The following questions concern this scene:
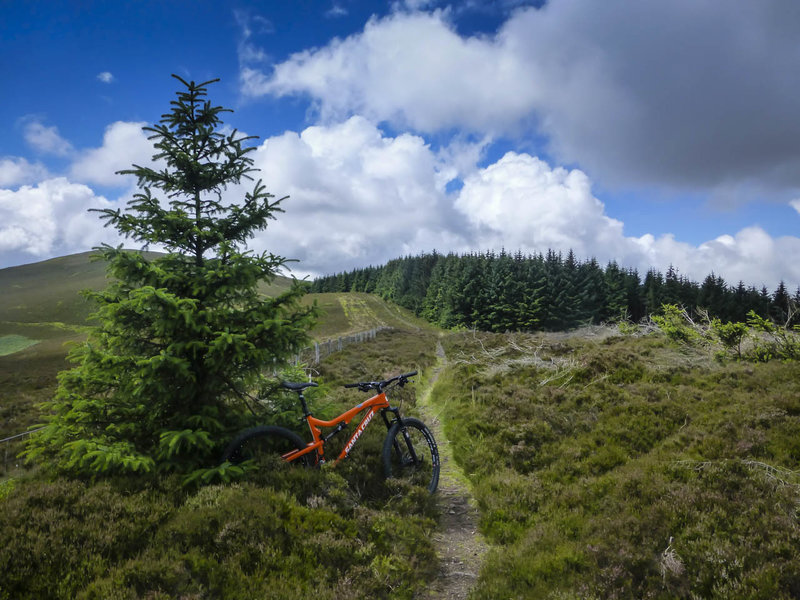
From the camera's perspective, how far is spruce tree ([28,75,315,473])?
5051mm

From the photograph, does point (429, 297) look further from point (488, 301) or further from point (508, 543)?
point (508, 543)

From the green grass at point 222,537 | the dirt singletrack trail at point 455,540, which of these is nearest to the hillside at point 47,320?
the green grass at point 222,537

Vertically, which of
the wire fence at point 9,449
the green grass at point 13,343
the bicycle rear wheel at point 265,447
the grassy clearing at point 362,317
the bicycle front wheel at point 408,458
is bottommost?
the wire fence at point 9,449

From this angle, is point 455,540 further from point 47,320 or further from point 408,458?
point 47,320

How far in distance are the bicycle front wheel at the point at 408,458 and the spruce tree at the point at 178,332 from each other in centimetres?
236

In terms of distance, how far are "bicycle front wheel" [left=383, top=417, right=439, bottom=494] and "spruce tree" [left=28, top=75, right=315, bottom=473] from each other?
92.9 inches

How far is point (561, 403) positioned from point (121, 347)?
970 centimetres

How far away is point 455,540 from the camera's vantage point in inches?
225

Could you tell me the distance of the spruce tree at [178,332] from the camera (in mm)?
5051

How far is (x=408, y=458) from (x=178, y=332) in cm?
435

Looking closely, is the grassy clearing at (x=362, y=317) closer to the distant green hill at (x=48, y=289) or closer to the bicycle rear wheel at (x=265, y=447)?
the distant green hill at (x=48, y=289)

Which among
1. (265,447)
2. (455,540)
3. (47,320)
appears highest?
(265,447)

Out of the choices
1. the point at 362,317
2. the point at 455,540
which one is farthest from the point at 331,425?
the point at 362,317

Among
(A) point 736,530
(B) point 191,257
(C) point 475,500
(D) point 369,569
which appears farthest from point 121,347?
(A) point 736,530
